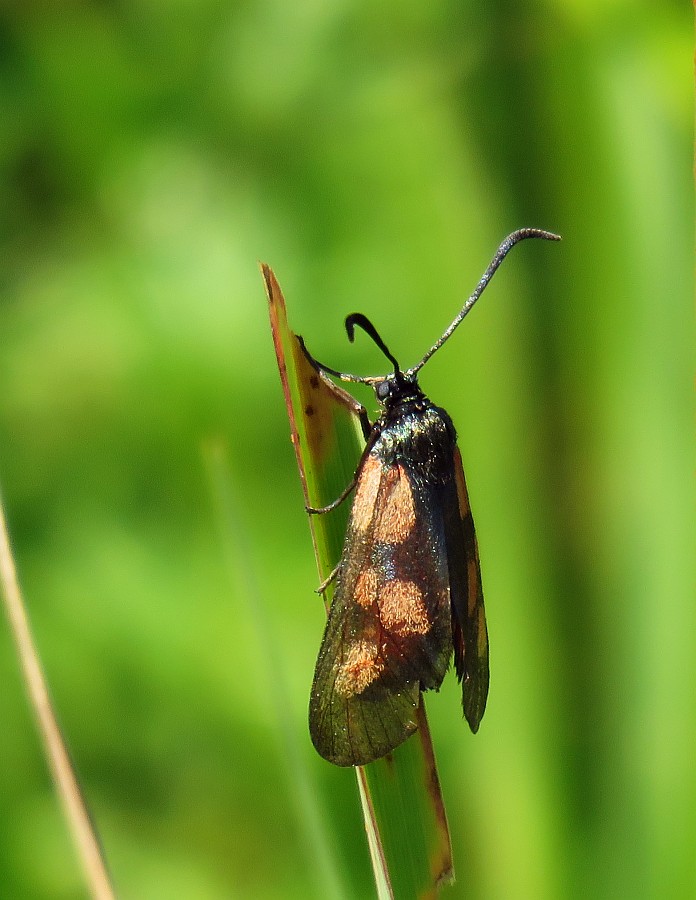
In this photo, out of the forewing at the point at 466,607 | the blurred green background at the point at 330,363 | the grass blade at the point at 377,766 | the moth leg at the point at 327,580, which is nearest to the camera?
the grass blade at the point at 377,766

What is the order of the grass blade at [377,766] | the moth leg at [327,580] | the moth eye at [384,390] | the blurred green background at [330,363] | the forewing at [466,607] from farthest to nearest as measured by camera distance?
the blurred green background at [330,363]
the moth eye at [384,390]
the forewing at [466,607]
the moth leg at [327,580]
the grass blade at [377,766]

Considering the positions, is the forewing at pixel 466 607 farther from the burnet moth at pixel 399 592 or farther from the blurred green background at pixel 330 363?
the blurred green background at pixel 330 363

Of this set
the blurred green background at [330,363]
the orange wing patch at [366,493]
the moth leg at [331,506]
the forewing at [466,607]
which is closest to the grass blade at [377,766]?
the moth leg at [331,506]

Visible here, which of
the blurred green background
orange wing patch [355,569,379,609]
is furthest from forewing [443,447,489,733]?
the blurred green background

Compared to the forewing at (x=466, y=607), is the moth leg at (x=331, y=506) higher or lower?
higher

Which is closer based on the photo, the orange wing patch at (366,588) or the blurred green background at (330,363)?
the orange wing patch at (366,588)

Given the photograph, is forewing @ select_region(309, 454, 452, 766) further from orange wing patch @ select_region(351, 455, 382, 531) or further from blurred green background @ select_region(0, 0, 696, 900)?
blurred green background @ select_region(0, 0, 696, 900)

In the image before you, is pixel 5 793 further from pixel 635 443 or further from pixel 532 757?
pixel 635 443
